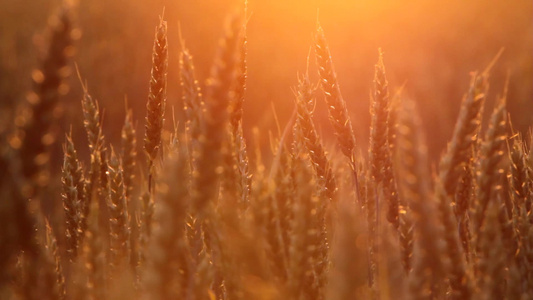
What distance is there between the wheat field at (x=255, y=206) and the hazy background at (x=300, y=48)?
7.53 m

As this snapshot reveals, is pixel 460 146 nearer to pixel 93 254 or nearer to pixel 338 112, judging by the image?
pixel 338 112

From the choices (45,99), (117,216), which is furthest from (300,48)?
(45,99)

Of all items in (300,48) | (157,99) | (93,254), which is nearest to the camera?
(93,254)

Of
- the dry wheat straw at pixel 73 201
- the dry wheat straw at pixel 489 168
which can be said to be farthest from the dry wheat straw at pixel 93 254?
the dry wheat straw at pixel 489 168

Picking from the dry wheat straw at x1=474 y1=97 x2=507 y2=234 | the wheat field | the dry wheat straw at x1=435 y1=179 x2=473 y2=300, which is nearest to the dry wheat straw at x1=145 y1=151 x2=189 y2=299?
the wheat field

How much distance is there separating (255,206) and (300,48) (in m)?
9.55

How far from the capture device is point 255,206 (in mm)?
1501

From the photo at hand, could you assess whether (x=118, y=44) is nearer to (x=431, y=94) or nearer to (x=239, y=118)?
(x=431, y=94)

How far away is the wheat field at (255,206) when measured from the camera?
1192 mm

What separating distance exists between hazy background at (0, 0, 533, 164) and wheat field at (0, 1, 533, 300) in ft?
24.7

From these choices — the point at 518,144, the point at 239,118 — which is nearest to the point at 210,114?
the point at 239,118

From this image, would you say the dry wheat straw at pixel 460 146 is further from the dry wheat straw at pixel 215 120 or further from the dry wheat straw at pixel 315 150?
the dry wheat straw at pixel 215 120

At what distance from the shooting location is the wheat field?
46.9 inches

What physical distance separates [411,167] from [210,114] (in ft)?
1.58
